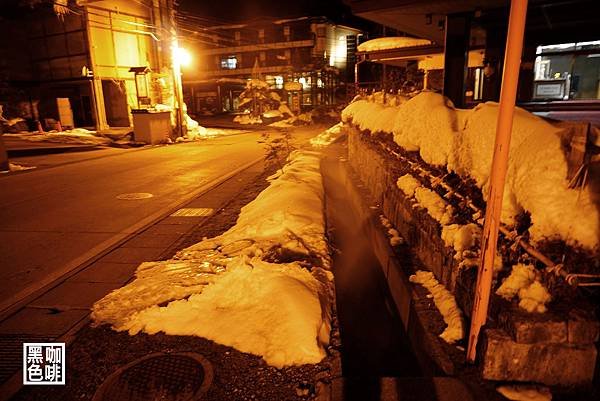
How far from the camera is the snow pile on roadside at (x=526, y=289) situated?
2.74 metres

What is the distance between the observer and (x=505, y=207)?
3316mm

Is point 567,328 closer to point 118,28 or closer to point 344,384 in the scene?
point 344,384

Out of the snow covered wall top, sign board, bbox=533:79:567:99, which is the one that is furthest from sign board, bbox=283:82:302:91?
the snow covered wall top

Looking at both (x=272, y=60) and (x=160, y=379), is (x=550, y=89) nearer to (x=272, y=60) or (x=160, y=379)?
(x=160, y=379)

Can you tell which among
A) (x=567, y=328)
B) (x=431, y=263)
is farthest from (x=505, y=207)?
(x=431, y=263)

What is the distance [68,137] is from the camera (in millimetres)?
21688

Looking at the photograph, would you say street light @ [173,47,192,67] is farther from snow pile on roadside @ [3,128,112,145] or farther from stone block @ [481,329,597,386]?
stone block @ [481,329,597,386]

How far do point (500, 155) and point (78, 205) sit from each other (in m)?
8.53

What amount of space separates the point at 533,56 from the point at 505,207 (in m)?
16.0

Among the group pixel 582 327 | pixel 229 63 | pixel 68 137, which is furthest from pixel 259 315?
pixel 229 63

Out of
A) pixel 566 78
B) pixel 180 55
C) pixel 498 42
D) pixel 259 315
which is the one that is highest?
pixel 180 55

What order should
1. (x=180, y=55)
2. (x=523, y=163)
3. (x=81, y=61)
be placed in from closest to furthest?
(x=523, y=163) < (x=180, y=55) < (x=81, y=61)

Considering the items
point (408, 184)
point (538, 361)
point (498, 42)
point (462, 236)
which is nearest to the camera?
point (538, 361)

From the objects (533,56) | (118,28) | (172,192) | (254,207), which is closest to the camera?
(254,207)
